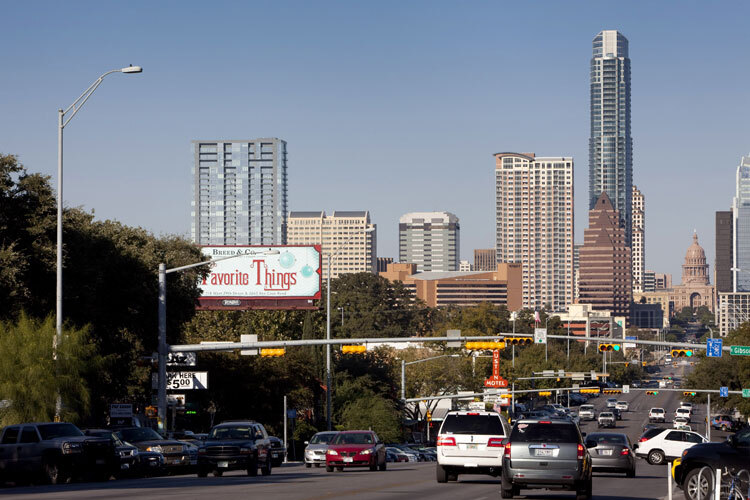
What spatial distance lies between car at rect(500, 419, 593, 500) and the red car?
45.9ft

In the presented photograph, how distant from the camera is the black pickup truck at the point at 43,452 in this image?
1214 inches

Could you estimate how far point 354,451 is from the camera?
127ft

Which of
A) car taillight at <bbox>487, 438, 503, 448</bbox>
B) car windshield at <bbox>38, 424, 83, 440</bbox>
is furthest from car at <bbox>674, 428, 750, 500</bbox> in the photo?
car windshield at <bbox>38, 424, 83, 440</bbox>

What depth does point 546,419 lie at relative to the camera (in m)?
25.3

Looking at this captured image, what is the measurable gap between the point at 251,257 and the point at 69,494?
202 ft

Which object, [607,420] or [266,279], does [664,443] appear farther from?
[607,420]

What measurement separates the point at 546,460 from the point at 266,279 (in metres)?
63.4

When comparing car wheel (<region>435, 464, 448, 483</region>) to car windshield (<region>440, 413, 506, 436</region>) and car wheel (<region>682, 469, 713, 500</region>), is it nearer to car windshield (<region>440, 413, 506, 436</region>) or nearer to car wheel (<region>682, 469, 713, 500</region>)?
car windshield (<region>440, 413, 506, 436</region>)

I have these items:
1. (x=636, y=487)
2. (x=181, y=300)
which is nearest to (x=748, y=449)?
(x=636, y=487)

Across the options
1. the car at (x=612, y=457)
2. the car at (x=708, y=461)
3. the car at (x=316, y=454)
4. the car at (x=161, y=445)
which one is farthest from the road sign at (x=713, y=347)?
the car at (x=708, y=461)

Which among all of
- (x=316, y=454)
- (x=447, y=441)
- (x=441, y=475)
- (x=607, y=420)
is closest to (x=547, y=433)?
(x=447, y=441)

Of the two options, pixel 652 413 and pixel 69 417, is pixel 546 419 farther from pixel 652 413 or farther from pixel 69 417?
pixel 652 413

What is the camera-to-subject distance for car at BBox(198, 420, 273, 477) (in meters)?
34.5

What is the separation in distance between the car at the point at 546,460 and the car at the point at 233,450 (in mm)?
11687
